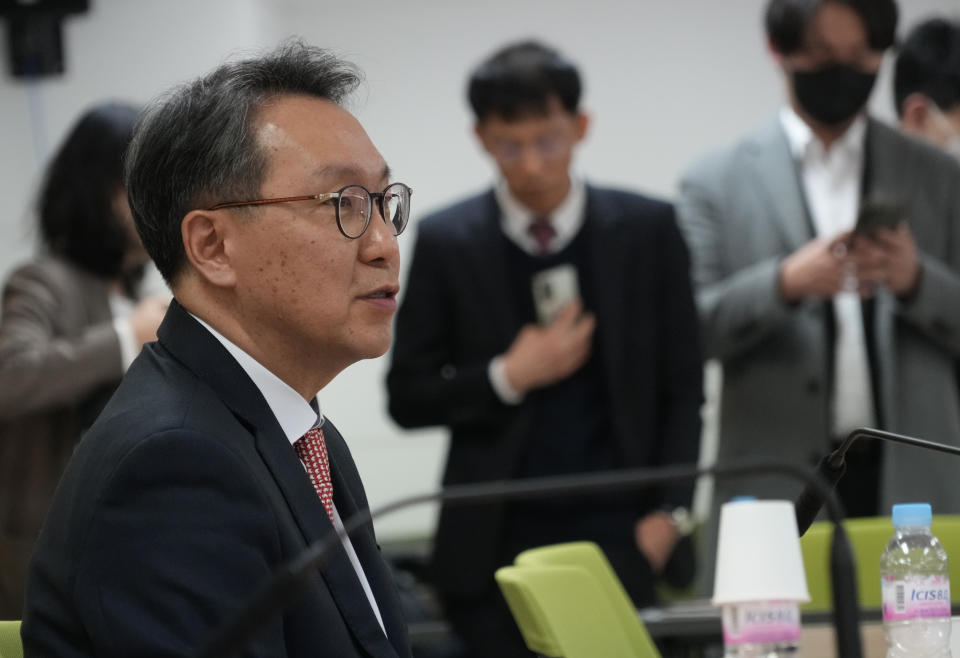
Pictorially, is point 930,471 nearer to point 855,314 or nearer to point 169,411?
point 855,314

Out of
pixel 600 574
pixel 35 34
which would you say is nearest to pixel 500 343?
pixel 600 574

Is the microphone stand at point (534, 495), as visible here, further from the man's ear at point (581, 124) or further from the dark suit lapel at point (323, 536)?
the man's ear at point (581, 124)

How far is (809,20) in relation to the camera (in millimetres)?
3264

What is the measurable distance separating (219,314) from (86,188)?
1519 mm

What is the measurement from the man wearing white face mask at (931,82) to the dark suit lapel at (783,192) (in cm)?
93

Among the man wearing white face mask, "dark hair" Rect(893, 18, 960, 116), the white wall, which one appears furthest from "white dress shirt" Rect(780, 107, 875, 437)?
the white wall

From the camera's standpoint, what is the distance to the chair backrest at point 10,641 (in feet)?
4.96

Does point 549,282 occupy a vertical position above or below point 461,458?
above

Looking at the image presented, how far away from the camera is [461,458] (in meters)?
3.11

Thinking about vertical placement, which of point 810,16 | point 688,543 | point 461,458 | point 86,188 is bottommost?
Answer: point 688,543

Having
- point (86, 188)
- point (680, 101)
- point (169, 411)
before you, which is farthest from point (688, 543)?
point (680, 101)

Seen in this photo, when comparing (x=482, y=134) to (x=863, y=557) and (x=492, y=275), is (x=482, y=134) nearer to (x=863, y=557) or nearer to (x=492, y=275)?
(x=492, y=275)

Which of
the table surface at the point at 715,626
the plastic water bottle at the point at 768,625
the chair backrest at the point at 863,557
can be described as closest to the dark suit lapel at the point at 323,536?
the plastic water bottle at the point at 768,625

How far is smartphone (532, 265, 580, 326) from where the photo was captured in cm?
315
